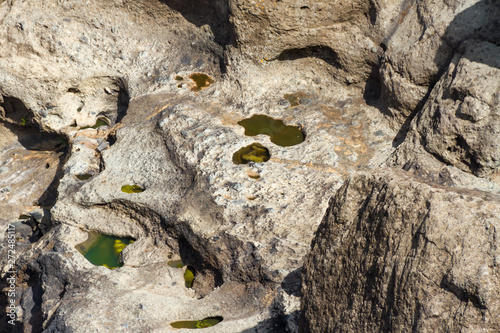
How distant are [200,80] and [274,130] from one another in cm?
147

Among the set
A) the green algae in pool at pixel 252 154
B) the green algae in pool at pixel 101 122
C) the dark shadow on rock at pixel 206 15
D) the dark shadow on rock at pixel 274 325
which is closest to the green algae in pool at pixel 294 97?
the green algae in pool at pixel 252 154

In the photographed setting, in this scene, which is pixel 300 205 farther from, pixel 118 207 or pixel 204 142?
pixel 118 207

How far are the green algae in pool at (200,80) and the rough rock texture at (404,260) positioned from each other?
3935 millimetres

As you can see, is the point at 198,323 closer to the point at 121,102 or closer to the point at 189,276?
the point at 189,276

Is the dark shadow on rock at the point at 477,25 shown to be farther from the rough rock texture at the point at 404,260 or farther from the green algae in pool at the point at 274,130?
the rough rock texture at the point at 404,260

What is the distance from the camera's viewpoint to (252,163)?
534cm

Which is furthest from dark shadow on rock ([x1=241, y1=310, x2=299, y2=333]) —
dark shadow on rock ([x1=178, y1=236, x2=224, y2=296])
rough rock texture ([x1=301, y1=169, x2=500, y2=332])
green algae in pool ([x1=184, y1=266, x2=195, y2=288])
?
green algae in pool ([x1=184, y1=266, x2=195, y2=288])

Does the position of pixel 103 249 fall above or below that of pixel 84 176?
below

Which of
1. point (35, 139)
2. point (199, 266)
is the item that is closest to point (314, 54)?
point (199, 266)

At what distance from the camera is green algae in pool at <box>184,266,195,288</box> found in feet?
16.1

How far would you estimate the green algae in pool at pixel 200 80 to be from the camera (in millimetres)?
6664

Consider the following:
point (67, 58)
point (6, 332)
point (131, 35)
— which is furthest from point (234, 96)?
point (6, 332)

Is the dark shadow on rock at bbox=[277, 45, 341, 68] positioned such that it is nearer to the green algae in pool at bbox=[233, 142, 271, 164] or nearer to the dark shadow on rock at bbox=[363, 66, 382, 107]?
the dark shadow on rock at bbox=[363, 66, 382, 107]

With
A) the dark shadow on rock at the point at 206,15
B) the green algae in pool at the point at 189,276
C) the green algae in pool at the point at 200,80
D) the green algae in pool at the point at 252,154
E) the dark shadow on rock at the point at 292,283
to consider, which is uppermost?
the dark shadow on rock at the point at 206,15
